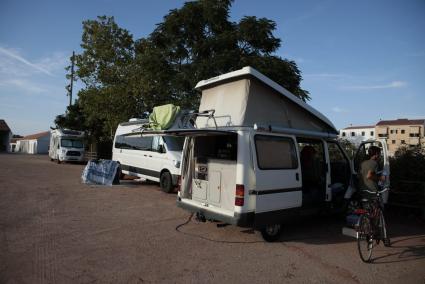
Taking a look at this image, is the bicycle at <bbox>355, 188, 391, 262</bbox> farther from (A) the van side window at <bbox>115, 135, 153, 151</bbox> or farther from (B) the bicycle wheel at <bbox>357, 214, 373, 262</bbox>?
(A) the van side window at <bbox>115, 135, 153, 151</bbox>

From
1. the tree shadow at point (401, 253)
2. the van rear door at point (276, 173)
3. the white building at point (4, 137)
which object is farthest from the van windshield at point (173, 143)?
the white building at point (4, 137)

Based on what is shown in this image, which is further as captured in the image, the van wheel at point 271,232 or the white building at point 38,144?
the white building at point 38,144

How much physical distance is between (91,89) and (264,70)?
42.4 ft

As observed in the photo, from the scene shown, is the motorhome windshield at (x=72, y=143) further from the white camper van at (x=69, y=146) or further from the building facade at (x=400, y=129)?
the building facade at (x=400, y=129)

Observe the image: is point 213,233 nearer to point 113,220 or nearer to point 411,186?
point 113,220

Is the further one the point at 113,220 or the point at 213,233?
the point at 113,220

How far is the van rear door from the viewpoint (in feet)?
19.2

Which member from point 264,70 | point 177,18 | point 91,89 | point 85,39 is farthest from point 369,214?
point 85,39

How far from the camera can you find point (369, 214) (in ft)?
18.8

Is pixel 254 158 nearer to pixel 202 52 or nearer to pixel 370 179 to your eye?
pixel 370 179

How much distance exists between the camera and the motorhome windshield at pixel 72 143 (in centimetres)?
2691

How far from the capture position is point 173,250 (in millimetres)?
5668

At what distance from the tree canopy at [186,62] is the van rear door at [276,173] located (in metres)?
9.47

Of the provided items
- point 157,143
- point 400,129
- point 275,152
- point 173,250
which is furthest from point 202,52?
point 400,129
